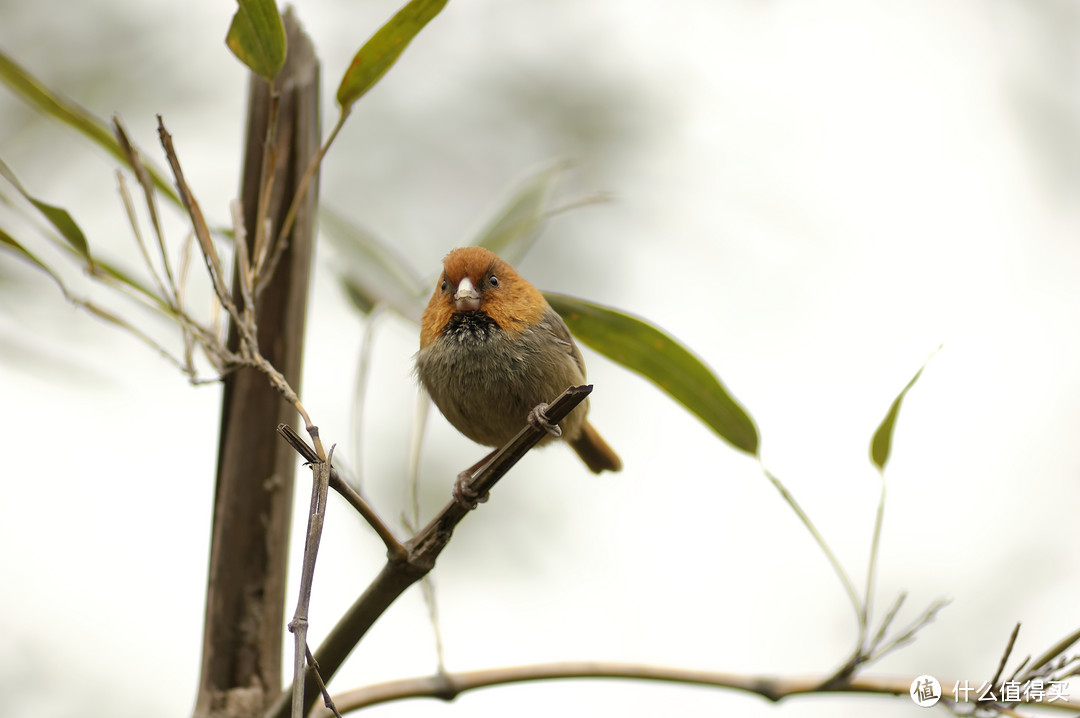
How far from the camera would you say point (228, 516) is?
4.88 ft

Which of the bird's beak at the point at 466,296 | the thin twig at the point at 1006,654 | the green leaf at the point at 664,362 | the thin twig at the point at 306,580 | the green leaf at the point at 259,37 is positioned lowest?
the thin twig at the point at 1006,654

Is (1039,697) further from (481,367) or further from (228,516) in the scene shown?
(228,516)

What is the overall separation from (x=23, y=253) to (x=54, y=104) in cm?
30

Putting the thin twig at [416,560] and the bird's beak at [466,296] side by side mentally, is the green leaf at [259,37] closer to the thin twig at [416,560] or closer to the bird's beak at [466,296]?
the bird's beak at [466,296]

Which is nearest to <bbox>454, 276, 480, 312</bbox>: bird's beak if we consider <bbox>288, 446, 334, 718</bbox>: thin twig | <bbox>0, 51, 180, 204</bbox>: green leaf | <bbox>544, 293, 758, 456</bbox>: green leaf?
<bbox>544, 293, 758, 456</bbox>: green leaf

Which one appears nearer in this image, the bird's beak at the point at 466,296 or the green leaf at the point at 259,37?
the green leaf at the point at 259,37

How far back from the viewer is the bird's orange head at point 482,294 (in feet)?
5.52

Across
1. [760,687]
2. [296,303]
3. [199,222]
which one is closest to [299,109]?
[296,303]

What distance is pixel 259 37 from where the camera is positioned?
143 centimetres

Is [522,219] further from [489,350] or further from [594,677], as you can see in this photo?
[594,677]

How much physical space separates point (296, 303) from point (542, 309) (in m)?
0.46

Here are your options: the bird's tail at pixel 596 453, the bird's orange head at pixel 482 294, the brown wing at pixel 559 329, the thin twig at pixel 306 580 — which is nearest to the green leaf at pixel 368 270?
the bird's orange head at pixel 482 294

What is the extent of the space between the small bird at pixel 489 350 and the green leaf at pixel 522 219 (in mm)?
298

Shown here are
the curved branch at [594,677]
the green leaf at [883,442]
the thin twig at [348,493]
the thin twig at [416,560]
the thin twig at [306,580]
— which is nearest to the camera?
the thin twig at [306,580]
